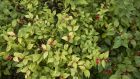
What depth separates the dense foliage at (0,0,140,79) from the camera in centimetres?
277

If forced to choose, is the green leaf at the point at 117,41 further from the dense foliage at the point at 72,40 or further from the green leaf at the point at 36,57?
the green leaf at the point at 36,57

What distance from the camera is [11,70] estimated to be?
3336 mm

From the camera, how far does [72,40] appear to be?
281 cm

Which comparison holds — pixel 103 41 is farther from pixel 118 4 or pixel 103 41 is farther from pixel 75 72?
pixel 75 72

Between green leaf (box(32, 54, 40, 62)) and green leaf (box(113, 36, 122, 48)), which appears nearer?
green leaf (box(32, 54, 40, 62))

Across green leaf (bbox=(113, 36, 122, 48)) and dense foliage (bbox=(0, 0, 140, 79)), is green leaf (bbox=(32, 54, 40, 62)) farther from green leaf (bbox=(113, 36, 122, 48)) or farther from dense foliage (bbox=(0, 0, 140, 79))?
green leaf (bbox=(113, 36, 122, 48))

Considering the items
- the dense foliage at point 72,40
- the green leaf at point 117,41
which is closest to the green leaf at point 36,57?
the dense foliage at point 72,40

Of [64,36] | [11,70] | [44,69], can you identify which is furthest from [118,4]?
[11,70]

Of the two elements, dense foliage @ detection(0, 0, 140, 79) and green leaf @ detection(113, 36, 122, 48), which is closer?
dense foliage @ detection(0, 0, 140, 79)

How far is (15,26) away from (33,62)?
0.65 meters

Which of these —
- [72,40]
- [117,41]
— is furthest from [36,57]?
[117,41]

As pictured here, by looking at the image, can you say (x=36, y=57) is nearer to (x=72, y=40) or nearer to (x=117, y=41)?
(x=72, y=40)

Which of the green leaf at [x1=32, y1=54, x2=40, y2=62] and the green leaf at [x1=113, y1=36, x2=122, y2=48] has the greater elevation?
the green leaf at [x1=113, y1=36, x2=122, y2=48]

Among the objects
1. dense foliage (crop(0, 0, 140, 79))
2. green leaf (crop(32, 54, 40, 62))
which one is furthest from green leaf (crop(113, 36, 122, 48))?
green leaf (crop(32, 54, 40, 62))
